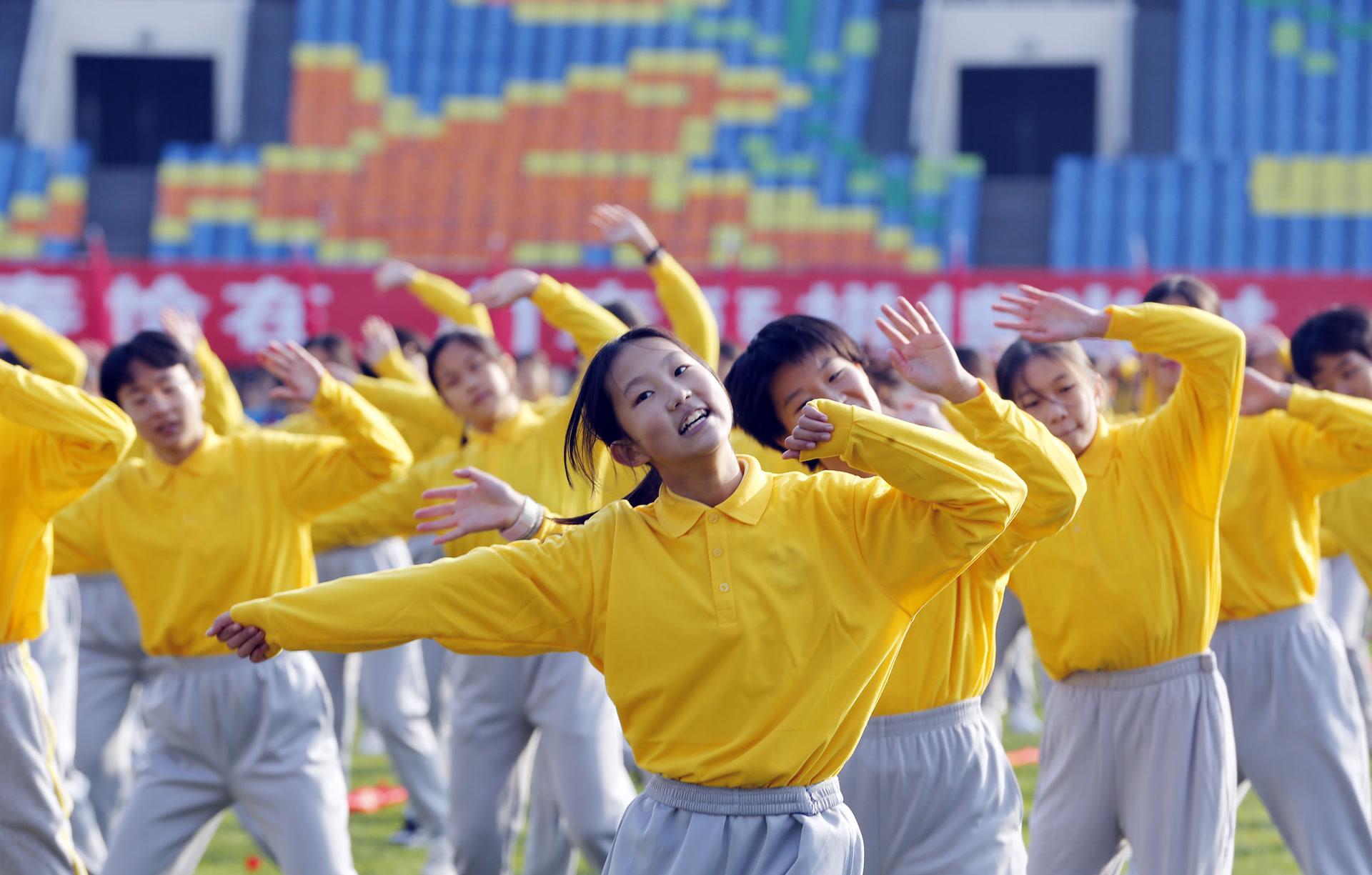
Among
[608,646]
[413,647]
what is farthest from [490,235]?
[608,646]

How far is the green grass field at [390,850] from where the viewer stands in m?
6.23

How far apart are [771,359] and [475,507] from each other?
2.66 feet

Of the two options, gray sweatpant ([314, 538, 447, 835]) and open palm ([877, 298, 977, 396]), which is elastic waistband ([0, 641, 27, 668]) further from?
open palm ([877, 298, 977, 396])

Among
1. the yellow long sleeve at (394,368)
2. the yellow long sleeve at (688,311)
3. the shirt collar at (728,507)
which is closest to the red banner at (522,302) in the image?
the yellow long sleeve at (394,368)

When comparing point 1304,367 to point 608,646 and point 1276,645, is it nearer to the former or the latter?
point 1276,645

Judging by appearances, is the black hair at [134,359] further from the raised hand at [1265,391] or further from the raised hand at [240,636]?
the raised hand at [1265,391]

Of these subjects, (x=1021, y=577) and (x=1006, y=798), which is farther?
(x=1021, y=577)

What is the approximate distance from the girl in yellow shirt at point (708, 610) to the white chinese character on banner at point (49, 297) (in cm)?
892

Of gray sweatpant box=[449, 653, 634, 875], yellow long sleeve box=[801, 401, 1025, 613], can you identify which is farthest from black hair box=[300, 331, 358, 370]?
yellow long sleeve box=[801, 401, 1025, 613]

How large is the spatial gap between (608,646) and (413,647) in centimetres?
404

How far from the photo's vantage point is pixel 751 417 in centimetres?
394

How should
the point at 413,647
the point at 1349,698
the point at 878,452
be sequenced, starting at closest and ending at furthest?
the point at 878,452 < the point at 1349,698 < the point at 413,647

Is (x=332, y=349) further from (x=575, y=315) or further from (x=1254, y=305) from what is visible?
(x=1254, y=305)

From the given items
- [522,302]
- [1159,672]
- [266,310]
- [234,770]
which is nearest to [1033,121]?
[522,302]
